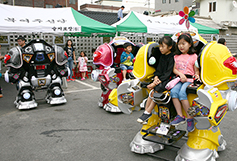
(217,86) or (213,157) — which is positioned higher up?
(217,86)

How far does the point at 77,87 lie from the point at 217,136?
5899 mm

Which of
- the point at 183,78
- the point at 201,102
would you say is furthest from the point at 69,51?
the point at 201,102

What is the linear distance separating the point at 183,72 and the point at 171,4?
98.7 feet

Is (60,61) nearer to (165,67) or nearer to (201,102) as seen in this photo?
(165,67)

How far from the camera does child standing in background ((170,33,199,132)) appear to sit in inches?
105

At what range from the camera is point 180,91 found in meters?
2.69

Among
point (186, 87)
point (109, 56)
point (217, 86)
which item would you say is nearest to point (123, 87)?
point (186, 87)

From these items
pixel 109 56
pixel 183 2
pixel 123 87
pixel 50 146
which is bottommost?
pixel 50 146

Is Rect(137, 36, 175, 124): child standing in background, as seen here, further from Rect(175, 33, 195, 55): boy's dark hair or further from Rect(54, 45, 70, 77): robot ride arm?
Rect(54, 45, 70, 77): robot ride arm

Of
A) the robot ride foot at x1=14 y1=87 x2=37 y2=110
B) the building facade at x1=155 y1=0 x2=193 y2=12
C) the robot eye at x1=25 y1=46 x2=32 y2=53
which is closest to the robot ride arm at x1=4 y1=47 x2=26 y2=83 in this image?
the robot eye at x1=25 y1=46 x2=32 y2=53

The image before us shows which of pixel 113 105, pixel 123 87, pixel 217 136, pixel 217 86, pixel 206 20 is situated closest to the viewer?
pixel 217 86

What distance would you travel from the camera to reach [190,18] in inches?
144

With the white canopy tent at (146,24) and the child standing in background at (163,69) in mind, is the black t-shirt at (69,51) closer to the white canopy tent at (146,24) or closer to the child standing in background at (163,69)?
the white canopy tent at (146,24)

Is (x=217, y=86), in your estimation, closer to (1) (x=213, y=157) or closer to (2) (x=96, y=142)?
(1) (x=213, y=157)
